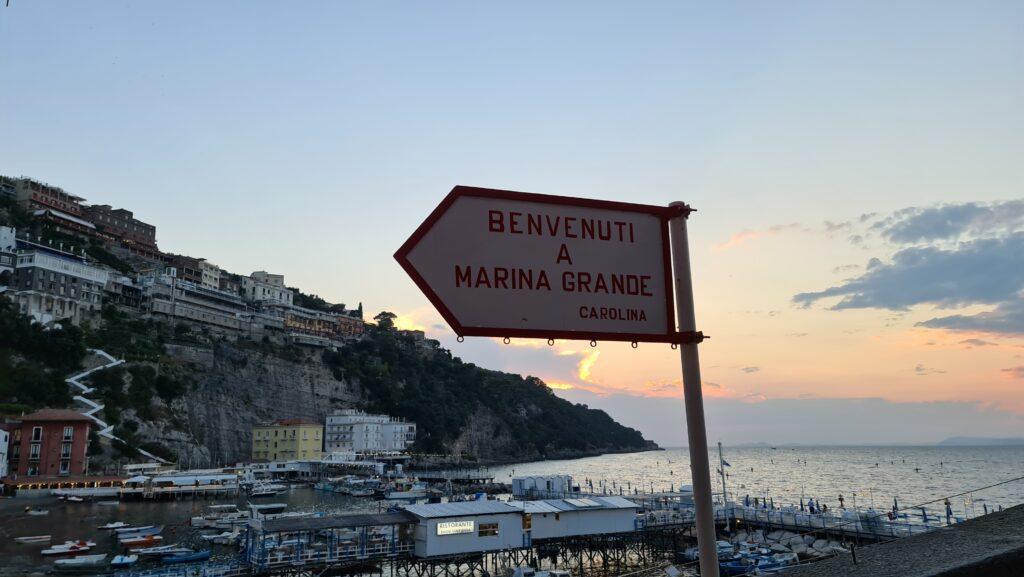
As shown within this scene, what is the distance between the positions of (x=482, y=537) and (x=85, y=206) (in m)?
135

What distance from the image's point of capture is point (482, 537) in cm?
3578

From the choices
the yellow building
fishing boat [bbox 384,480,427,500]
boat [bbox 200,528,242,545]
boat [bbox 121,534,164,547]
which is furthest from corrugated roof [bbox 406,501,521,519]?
the yellow building

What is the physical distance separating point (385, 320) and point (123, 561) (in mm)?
139777

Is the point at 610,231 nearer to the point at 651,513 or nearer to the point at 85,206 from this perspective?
the point at 651,513

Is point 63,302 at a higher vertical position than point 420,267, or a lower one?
higher

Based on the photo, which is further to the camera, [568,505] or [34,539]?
[34,539]

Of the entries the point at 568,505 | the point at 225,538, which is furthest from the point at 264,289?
the point at 568,505

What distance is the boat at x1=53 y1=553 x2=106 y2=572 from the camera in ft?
127

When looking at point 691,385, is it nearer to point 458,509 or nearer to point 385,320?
point 458,509

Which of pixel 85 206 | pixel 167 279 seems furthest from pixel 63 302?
pixel 85 206

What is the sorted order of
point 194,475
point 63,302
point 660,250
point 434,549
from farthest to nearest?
point 63,302
point 194,475
point 434,549
point 660,250

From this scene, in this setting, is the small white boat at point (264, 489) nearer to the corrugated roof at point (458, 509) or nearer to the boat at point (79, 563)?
the boat at point (79, 563)

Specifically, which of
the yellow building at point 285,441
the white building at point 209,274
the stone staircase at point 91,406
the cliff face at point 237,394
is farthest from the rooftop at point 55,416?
the white building at point 209,274

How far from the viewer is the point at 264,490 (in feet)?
272
